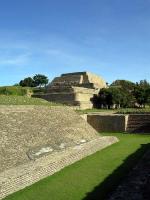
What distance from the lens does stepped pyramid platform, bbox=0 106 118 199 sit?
10548mm

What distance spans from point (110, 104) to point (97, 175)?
104ft

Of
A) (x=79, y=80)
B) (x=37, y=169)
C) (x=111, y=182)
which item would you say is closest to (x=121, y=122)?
(x=111, y=182)

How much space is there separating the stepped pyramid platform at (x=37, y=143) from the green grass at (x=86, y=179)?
0.28 m

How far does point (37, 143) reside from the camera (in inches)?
552

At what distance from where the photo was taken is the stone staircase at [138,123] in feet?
86.6

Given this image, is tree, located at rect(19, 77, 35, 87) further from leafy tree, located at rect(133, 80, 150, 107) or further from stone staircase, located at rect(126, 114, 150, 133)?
stone staircase, located at rect(126, 114, 150, 133)

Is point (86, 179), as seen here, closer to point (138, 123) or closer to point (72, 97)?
point (138, 123)

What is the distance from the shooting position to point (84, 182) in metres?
10.9

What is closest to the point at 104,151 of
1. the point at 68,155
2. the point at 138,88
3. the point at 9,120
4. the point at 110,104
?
the point at 68,155

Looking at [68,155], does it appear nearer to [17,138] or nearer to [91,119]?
[17,138]

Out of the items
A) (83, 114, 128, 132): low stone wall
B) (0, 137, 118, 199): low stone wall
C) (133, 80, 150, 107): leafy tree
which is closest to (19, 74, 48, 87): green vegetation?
(133, 80, 150, 107): leafy tree

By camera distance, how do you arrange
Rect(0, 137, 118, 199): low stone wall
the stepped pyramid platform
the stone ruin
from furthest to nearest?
the stone ruin
the stepped pyramid platform
Rect(0, 137, 118, 199): low stone wall

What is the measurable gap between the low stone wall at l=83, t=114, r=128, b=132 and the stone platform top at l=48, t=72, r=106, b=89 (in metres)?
21.0

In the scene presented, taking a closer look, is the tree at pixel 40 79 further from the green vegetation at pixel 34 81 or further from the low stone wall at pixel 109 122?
the low stone wall at pixel 109 122
